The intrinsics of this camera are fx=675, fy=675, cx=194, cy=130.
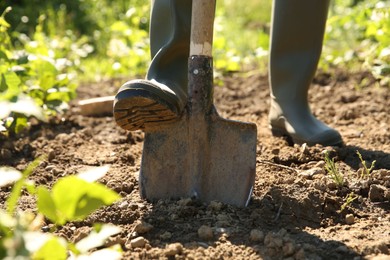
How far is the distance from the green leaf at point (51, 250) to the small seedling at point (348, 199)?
44.6 inches

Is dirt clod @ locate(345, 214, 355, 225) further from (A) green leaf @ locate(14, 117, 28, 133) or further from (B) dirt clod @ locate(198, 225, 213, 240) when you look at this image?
(A) green leaf @ locate(14, 117, 28, 133)

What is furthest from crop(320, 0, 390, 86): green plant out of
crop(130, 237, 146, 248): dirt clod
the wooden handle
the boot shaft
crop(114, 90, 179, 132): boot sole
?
crop(130, 237, 146, 248): dirt clod

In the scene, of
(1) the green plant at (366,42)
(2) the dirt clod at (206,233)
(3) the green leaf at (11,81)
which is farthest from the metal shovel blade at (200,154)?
(1) the green plant at (366,42)

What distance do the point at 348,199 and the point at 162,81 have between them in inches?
31.4

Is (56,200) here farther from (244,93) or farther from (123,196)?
(244,93)

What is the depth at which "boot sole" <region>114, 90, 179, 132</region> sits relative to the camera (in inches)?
89.5

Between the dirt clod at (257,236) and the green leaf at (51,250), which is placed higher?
the green leaf at (51,250)

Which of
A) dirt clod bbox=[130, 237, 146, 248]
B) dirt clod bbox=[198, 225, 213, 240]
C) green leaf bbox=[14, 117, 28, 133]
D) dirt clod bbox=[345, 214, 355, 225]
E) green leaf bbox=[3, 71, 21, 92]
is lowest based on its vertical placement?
dirt clod bbox=[130, 237, 146, 248]

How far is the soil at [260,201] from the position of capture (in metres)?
2.01

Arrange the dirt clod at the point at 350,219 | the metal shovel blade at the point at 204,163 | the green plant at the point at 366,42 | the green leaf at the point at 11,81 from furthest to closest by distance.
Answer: the green plant at the point at 366,42 < the metal shovel blade at the point at 204,163 < the dirt clod at the point at 350,219 < the green leaf at the point at 11,81

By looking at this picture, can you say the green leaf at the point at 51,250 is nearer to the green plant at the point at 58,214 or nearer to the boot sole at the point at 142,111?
the green plant at the point at 58,214

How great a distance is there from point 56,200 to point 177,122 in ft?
3.30

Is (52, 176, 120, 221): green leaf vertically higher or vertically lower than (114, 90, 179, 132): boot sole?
lower

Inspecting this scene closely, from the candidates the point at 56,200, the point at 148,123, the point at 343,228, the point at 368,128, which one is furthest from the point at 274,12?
the point at 56,200
